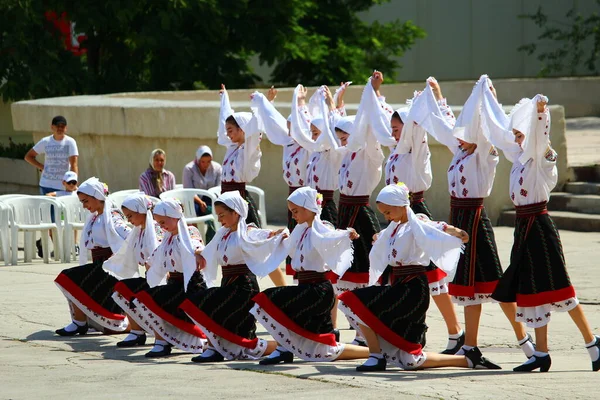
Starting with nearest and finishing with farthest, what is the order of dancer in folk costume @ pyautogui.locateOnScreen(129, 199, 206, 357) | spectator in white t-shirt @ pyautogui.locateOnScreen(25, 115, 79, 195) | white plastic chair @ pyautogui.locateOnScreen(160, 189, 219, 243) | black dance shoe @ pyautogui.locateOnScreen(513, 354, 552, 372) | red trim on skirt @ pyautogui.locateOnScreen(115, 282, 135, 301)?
black dance shoe @ pyautogui.locateOnScreen(513, 354, 552, 372) → dancer in folk costume @ pyautogui.locateOnScreen(129, 199, 206, 357) → red trim on skirt @ pyautogui.locateOnScreen(115, 282, 135, 301) → white plastic chair @ pyautogui.locateOnScreen(160, 189, 219, 243) → spectator in white t-shirt @ pyautogui.locateOnScreen(25, 115, 79, 195)

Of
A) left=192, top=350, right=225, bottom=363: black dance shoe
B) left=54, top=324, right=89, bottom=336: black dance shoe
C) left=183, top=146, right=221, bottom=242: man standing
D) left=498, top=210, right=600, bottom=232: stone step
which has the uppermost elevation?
left=183, top=146, right=221, bottom=242: man standing

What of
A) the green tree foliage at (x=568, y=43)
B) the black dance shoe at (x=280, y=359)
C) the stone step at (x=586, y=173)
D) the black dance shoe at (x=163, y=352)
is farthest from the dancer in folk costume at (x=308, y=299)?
the green tree foliage at (x=568, y=43)

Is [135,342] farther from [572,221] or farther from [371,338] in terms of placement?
[572,221]

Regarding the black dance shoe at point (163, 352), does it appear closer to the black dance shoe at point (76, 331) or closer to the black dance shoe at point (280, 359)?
the black dance shoe at point (280, 359)

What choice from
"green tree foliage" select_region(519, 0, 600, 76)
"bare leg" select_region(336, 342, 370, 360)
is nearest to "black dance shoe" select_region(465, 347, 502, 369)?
"bare leg" select_region(336, 342, 370, 360)

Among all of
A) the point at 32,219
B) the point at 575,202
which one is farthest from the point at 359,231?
the point at 575,202

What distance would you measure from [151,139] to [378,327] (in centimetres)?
1008

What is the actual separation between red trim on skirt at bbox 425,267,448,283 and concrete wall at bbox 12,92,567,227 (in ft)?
20.8

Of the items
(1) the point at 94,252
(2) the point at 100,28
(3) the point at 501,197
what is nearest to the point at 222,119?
(1) the point at 94,252

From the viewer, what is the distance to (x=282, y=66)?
91.9ft

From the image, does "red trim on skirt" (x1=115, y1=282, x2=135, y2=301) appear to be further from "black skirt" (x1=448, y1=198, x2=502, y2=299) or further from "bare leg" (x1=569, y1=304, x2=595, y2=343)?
"bare leg" (x1=569, y1=304, x2=595, y2=343)

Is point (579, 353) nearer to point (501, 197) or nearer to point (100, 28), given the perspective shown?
point (501, 197)

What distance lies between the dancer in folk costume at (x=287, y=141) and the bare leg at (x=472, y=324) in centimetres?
259

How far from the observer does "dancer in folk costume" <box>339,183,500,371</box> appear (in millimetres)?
8344
